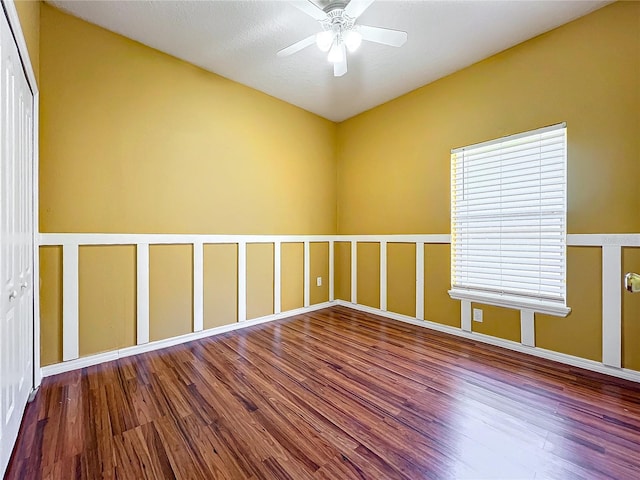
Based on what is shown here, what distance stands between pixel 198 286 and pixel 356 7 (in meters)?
2.68

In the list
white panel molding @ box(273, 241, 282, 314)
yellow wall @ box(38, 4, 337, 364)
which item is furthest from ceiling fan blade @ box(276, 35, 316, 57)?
white panel molding @ box(273, 241, 282, 314)

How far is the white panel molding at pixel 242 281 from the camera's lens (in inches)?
127

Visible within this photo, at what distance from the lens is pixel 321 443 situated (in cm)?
146

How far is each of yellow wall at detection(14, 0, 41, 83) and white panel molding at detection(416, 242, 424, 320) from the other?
3.51 metres

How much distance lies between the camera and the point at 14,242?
1459 millimetres

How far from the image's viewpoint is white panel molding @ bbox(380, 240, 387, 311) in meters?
3.66

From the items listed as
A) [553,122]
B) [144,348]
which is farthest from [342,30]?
[144,348]

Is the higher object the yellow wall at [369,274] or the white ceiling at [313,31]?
the white ceiling at [313,31]

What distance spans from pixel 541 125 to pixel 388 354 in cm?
237

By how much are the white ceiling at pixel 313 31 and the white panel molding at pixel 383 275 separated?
1903 millimetres

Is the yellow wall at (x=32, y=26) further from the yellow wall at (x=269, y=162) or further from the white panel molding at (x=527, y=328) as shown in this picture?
the white panel molding at (x=527, y=328)

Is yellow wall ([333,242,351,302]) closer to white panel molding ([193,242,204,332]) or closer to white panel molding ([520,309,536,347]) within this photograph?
white panel molding ([193,242,204,332])

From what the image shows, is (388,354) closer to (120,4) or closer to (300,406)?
(300,406)

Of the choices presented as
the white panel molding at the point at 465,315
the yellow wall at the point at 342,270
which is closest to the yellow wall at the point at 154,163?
the yellow wall at the point at 342,270
